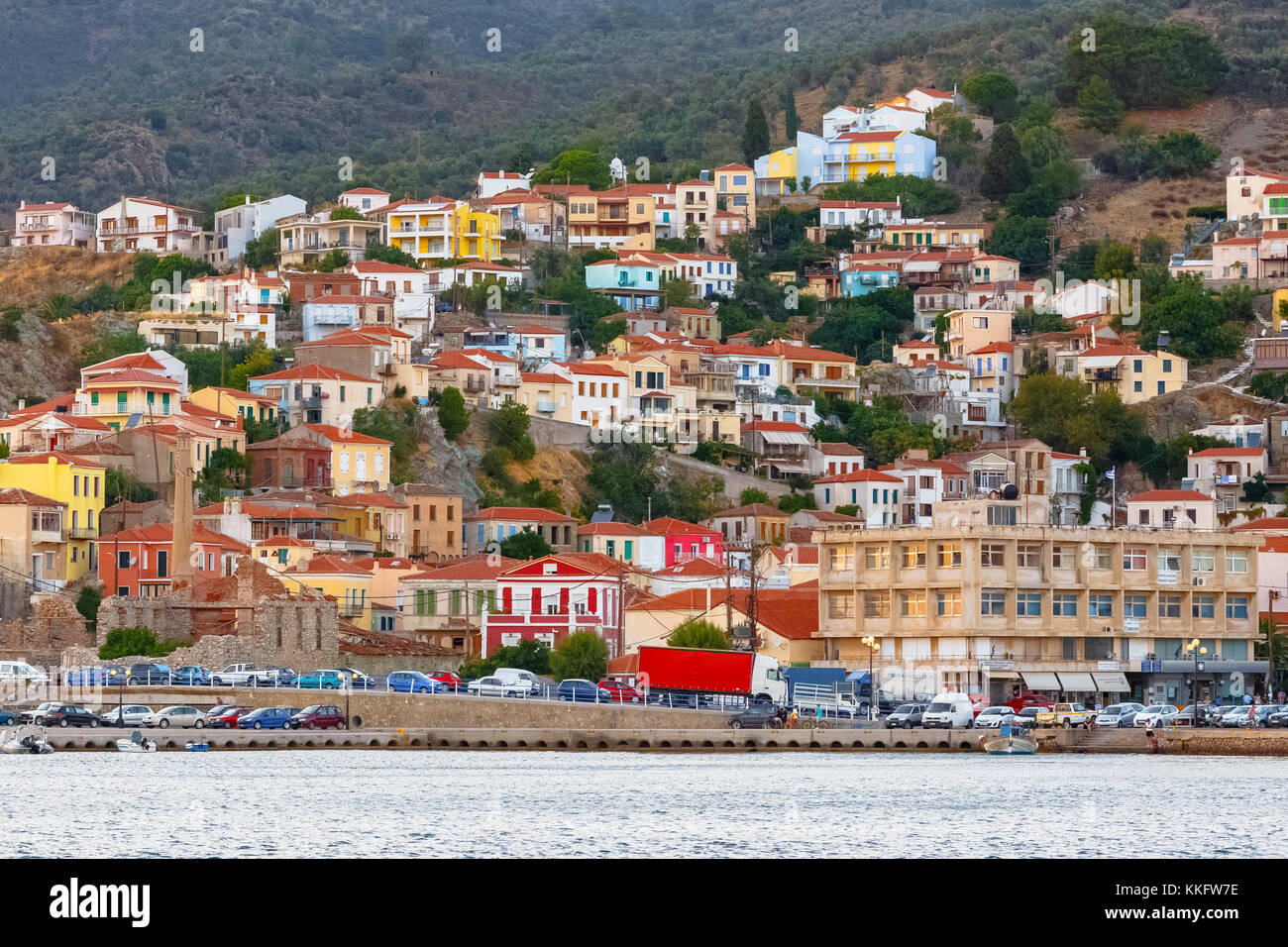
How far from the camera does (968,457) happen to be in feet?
370

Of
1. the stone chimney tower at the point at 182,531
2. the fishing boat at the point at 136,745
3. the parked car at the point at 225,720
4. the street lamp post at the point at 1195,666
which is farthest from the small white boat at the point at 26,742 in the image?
the street lamp post at the point at 1195,666

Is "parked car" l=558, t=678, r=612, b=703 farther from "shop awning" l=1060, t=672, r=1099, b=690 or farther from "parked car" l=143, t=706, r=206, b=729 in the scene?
"shop awning" l=1060, t=672, r=1099, b=690

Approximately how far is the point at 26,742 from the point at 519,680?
50.3 feet

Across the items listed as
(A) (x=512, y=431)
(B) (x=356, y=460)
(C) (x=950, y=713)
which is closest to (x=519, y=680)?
(C) (x=950, y=713)

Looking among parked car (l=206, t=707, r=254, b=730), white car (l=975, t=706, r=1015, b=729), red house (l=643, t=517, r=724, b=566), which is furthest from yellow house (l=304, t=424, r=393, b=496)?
white car (l=975, t=706, r=1015, b=729)

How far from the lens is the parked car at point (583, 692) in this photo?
2795 inches

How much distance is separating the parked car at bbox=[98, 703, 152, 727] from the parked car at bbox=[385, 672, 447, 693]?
7432mm

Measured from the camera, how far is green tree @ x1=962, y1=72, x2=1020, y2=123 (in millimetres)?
165500

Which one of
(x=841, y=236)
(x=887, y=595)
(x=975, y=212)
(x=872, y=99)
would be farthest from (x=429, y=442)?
(x=872, y=99)

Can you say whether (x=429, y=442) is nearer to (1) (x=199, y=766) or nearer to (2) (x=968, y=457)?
(2) (x=968, y=457)

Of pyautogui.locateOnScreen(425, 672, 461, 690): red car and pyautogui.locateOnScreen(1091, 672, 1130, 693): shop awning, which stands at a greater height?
pyautogui.locateOnScreen(425, 672, 461, 690): red car

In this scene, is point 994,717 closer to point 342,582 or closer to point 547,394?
point 342,582
